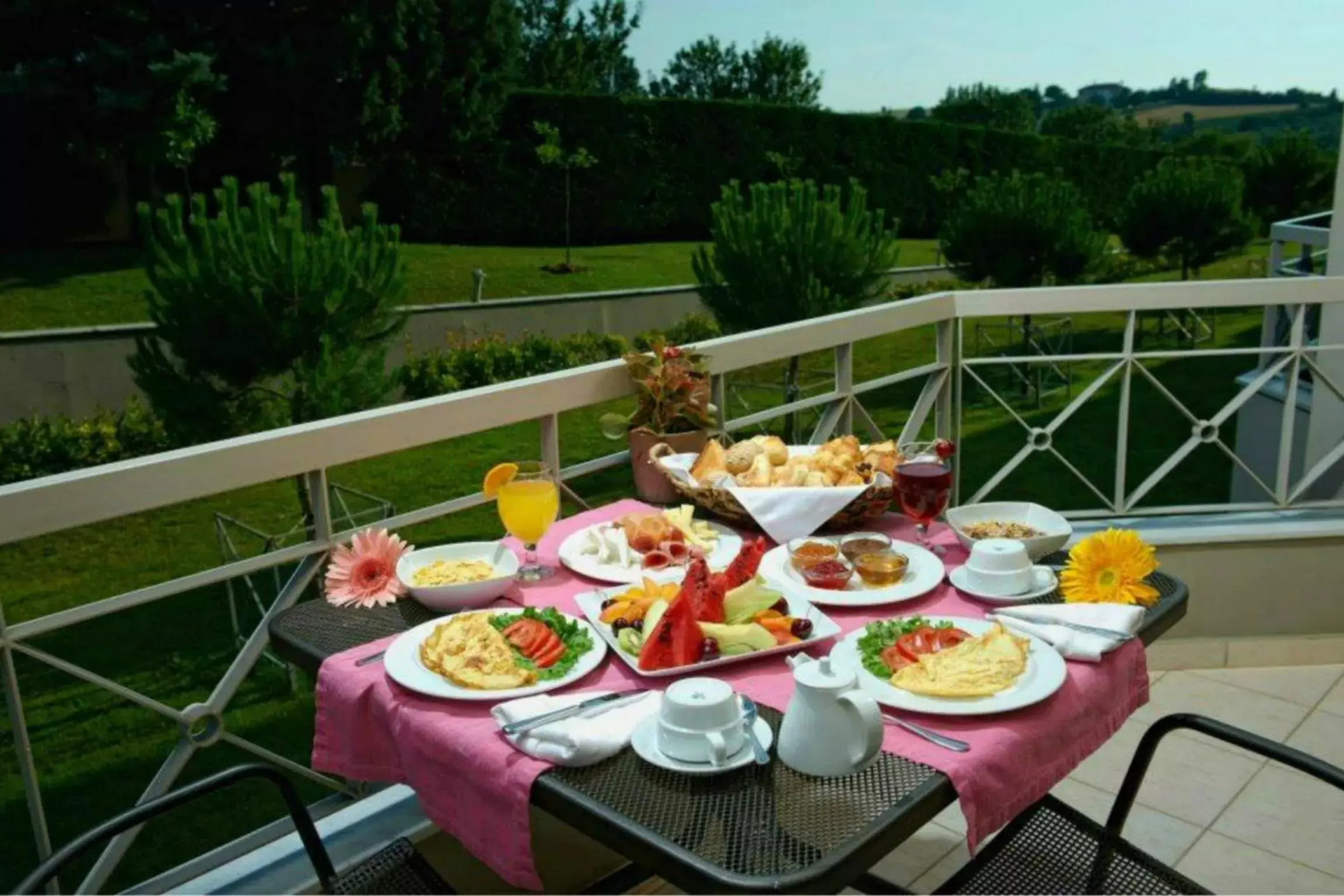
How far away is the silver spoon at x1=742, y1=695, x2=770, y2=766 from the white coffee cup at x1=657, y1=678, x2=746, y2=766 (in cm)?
2

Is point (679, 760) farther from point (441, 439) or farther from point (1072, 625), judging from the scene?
point (441, 439)

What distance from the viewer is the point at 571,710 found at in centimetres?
127

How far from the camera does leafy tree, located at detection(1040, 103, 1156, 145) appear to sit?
126ft

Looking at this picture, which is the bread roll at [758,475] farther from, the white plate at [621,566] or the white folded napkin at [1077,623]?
the white folded napkin at [1077,623]

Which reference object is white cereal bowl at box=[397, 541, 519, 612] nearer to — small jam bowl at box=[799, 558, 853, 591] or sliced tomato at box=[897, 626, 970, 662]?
small jam bowl at box=[799, 558, 853, 591]

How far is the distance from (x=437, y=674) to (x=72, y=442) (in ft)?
35.3

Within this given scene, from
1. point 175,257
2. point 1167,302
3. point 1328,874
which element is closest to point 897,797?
point 1328,874

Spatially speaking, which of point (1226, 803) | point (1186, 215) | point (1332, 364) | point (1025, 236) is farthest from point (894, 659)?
point (1186, 215)

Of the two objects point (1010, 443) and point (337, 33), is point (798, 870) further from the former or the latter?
point (337, 33)

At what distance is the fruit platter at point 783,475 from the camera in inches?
75.9

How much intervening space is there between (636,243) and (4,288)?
1039 centimetres

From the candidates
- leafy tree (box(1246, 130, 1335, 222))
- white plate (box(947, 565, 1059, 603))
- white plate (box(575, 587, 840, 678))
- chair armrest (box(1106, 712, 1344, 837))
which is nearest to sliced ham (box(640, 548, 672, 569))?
white plate (box(575, 587, 840, 678))

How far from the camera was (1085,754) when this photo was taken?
135 centimetres

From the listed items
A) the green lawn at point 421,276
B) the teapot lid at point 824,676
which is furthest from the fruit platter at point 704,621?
the green lawn at point 421,276
